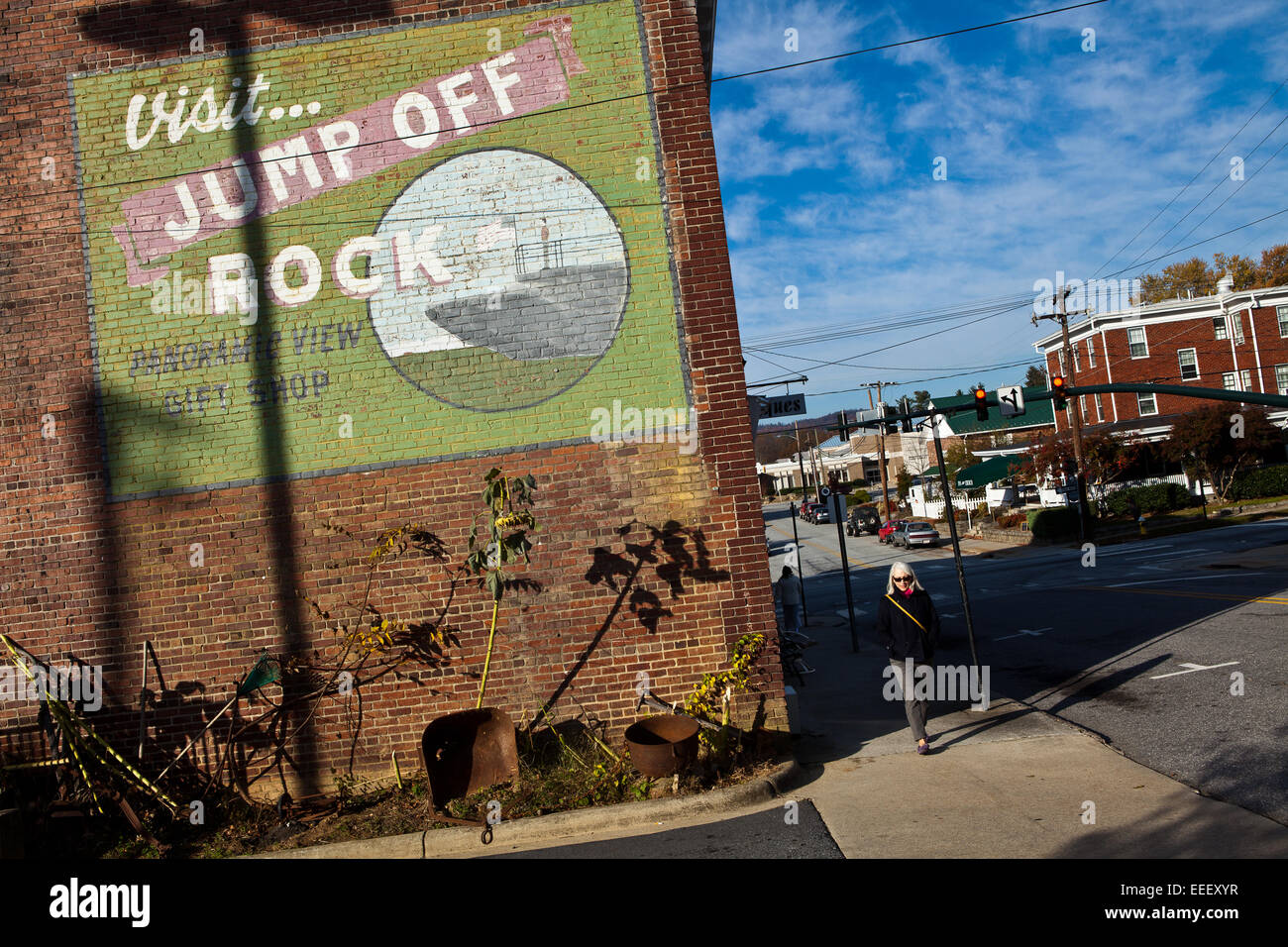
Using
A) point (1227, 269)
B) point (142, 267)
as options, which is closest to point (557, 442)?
point (142, 267)

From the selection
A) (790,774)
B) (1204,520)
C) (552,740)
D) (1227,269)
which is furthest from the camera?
(1227,269)

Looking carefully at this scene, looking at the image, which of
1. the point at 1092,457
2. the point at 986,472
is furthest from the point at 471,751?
the point at 986,472

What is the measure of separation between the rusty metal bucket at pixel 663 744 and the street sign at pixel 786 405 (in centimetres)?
1069

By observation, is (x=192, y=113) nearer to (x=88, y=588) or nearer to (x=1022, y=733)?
(x=88, y=588)

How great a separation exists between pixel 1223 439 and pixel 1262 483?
9.11ft

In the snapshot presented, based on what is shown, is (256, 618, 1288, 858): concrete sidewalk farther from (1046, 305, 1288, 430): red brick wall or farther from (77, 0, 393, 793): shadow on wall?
(1046, 305, 1288, 430): red brick wall

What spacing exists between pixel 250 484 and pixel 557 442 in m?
3.13

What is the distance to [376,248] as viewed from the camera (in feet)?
29.3

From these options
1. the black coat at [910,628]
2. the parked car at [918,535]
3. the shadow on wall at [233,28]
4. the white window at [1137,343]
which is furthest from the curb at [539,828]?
the white window at [1137,343]

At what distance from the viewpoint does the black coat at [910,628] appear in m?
8.52

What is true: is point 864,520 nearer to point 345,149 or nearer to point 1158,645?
point 1158,645

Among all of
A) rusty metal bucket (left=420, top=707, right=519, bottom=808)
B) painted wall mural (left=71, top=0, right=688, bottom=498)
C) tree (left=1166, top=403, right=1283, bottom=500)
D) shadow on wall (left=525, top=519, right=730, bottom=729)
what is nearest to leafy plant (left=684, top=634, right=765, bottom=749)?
shadow on wall (left=525, top=519, right=730, bottom=729)

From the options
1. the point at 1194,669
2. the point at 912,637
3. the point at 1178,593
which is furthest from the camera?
the point at 1178,593

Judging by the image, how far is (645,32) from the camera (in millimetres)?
9055
